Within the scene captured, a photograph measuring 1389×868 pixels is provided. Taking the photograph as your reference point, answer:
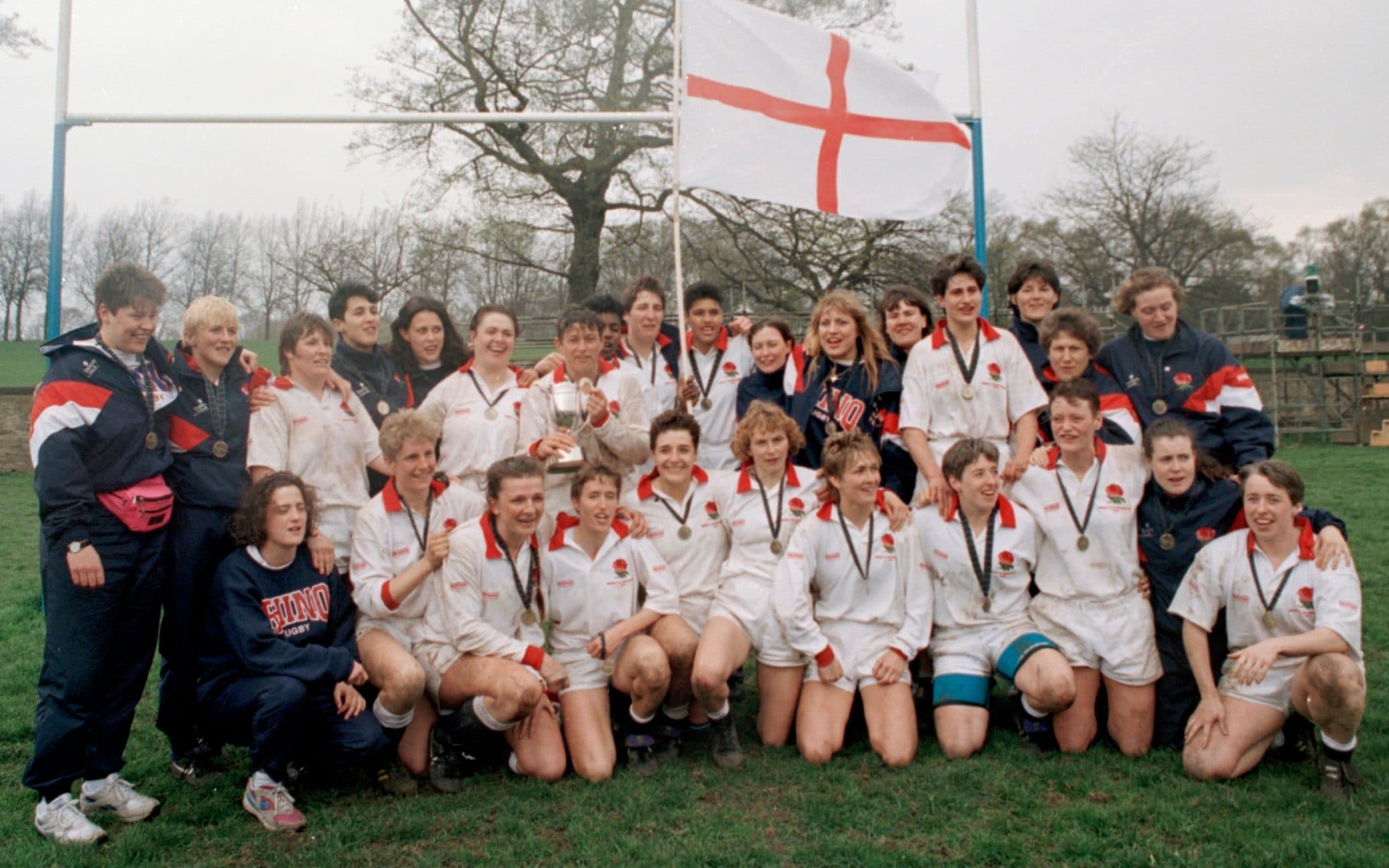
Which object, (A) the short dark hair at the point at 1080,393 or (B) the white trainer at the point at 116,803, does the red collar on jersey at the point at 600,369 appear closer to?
(A) the short dark hair at the point at 1080,393

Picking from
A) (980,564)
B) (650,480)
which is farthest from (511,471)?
(980,564)

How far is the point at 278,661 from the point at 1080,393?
145 inches

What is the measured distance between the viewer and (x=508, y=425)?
4949 millimetres

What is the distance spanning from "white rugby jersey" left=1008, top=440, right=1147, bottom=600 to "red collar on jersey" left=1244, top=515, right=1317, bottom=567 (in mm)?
511

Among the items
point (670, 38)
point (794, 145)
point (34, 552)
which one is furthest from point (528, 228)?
point (794, 145)

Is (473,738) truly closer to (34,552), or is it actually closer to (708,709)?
(708,709)

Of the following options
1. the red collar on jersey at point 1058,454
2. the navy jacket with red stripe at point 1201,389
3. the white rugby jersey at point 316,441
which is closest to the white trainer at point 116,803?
the white rugby jersey at point 316,441

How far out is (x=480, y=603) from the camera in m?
4.31

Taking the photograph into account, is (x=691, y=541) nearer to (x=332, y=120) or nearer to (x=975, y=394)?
(x=975, y=394)

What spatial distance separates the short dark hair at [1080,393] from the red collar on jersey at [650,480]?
5.63 ft

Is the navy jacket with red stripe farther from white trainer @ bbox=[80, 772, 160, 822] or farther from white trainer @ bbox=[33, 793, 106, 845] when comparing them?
white trainer @ bbox=[33, 793, 106, 845]

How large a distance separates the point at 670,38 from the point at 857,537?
15.8 m

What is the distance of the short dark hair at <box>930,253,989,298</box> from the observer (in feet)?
16.3

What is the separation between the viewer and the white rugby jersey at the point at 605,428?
4.94m
